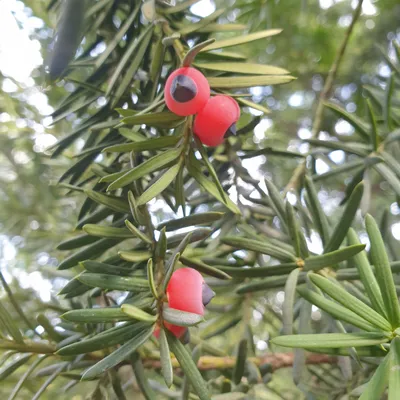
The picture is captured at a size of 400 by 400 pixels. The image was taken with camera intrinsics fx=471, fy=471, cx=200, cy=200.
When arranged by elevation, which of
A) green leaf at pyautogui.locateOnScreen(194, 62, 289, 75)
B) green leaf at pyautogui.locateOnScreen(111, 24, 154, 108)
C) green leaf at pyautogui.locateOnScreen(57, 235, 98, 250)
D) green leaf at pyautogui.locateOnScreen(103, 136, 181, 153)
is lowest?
green leaf at pyautogui.locateOnScreen(57, 235, 98, 250)

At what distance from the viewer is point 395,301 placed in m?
0.34

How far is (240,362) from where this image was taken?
532mm

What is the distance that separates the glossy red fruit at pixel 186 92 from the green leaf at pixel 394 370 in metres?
0.24

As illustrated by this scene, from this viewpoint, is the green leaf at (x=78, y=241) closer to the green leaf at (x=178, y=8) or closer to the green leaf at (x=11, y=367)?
the green leaf at (x=11, y=367)

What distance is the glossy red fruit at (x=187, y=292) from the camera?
387mm

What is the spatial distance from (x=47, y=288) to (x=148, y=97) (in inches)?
22.5

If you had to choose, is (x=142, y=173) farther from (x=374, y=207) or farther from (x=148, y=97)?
(x=374, y=207)

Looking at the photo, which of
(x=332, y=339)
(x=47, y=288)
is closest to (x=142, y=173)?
(x=332, y=339)

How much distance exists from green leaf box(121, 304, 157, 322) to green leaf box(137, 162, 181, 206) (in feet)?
0.28

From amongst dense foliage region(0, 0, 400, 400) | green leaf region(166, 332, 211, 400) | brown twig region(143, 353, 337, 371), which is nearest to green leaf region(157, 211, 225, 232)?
dense foliage region(0, 0, 400, 400)

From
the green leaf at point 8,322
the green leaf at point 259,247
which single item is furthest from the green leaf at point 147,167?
the green leaf at point 8,322

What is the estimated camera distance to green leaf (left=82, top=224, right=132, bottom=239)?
1.35 ft

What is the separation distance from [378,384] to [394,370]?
0.02m

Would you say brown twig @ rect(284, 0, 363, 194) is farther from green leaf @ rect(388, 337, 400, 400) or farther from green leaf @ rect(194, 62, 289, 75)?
green leaf @ rect(388, 337, 400, 400)
